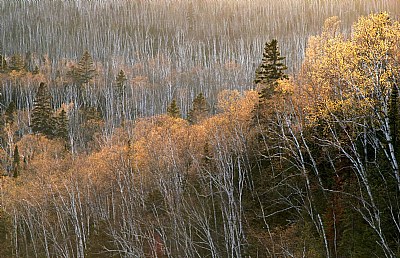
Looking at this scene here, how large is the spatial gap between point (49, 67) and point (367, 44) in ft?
270

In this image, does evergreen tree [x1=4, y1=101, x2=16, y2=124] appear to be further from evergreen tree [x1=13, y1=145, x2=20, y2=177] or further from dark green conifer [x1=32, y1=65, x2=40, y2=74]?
dark green conifer [x1=32, y1=65, x2=40, y2=74]

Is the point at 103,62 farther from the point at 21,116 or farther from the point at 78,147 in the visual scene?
the point at 78,147

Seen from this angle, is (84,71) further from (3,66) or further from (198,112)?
(198,112)

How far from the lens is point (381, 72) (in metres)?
14.3

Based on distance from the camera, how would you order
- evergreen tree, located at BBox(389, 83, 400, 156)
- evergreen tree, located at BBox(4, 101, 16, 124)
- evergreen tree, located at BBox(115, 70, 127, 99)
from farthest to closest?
Result: 1. evergreen tree, located at BBox(115, 70, 127, 99)
2. evergreen tree, located at BBox(4, 101, 16, 124)
3. evergreen tree, located at BBox(389, 83, 400, 156)

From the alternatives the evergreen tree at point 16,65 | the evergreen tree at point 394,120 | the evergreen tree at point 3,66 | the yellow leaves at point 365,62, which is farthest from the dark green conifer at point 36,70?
the evergreen tree at point 394,120

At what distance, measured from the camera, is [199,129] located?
1364 inches

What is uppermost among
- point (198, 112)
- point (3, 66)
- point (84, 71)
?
point (3, 66)

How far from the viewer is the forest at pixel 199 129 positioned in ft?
48.6

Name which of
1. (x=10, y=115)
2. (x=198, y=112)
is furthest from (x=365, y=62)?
(x=10, y=115)

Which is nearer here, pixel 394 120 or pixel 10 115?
pixel 394 120

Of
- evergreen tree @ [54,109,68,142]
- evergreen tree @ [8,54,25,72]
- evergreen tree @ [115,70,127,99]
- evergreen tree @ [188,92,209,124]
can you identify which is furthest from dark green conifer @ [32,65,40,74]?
evergreen tree @ [188,92,209,124]

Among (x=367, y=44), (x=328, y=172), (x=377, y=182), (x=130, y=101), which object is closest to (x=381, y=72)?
(x=367, y=44)

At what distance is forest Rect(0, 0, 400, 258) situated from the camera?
48.6ft
